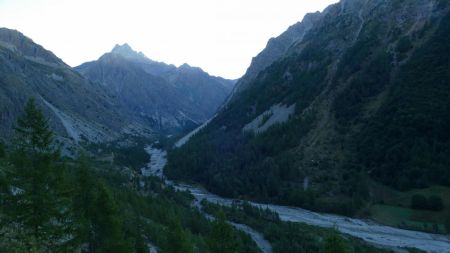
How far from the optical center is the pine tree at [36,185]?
21812 millimetres

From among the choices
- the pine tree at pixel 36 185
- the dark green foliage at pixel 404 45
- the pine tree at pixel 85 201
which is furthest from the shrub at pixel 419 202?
the pine tree at pixel 36 185

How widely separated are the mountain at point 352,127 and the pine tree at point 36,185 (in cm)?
7131

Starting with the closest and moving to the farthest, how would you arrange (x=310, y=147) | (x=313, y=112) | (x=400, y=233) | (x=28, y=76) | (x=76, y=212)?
(x=76, y=212)
(x=400, y=233)
(x=310, y=147)
(x=313, y=112)
(x=28, y=76)

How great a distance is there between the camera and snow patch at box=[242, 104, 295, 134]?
14475 centimetres

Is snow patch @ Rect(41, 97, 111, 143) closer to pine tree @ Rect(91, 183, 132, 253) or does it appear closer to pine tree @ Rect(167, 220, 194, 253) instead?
pine tree @ Rect(91, 183, 132, 253)

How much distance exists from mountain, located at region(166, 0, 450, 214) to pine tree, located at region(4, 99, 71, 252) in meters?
71.3

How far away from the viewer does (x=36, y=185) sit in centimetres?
2222

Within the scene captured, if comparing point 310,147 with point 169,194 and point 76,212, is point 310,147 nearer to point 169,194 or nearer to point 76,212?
point 169,194

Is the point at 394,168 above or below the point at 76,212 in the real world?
above

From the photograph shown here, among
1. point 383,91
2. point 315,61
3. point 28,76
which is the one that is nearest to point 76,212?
point 383,91

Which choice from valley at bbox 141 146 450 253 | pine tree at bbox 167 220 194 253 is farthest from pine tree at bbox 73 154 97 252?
valley at bbox 141 146 450 253

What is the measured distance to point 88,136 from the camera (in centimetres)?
17250

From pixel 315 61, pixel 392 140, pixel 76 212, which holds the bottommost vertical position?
pixel 76 212

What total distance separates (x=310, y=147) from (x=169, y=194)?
4220 cm
